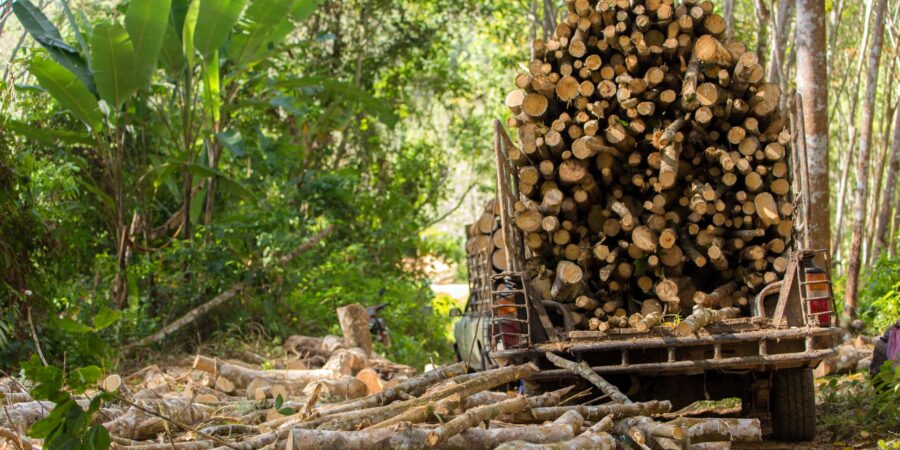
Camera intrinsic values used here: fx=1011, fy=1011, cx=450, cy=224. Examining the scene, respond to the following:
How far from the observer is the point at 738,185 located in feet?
26.0

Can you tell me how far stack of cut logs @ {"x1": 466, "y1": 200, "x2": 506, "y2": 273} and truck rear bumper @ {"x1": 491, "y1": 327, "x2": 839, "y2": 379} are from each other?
2.13m

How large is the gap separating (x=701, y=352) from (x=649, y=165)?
173 cm

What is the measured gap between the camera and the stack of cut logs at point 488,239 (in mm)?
9406

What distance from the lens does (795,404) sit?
23.5 feet

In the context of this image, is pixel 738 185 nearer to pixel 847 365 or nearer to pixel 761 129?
pixel 761 129

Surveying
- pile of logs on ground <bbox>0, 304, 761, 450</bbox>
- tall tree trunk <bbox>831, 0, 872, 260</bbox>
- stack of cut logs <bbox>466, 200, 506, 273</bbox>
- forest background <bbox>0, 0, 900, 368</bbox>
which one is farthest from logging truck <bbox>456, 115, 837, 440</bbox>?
tall tree trunk <bbox>831, 0, 872, 260</bbox>

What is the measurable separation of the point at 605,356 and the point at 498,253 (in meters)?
2.55

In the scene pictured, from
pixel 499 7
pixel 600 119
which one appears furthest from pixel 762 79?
pixel 499 7

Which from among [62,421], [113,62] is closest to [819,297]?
[62,421]

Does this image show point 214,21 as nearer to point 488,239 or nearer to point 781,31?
point 488,239

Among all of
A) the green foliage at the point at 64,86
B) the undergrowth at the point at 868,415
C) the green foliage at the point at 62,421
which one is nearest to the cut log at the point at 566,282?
the undergrowth at the point at 868,415

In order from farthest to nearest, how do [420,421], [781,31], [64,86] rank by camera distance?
[781,31] < [64,86] < [420,421]

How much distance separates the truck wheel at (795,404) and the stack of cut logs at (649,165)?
72 centimetres

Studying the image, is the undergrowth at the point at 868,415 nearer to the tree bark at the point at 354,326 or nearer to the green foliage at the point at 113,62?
the tree bark at the point at 354,326
